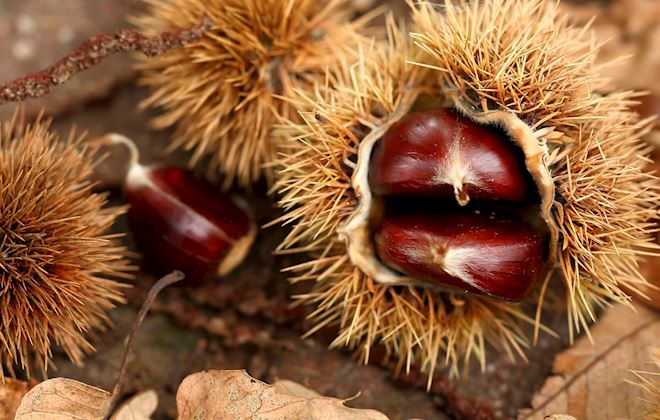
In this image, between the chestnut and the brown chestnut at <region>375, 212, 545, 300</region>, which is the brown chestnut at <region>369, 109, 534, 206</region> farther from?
the chestnut

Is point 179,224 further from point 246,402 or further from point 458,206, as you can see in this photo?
point 458,206

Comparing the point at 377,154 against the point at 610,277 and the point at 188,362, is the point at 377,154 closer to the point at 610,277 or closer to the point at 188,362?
the point at 610,277

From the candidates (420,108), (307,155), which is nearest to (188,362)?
(307,155)

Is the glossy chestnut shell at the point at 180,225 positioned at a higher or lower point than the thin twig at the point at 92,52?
lower

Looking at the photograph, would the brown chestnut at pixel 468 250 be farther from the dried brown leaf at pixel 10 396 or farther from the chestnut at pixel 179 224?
the dried brown leaf at pixel 10 396

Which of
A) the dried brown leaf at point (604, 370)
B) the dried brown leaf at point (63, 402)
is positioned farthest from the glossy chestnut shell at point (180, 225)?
the dried brown leaf at point (604, 370)

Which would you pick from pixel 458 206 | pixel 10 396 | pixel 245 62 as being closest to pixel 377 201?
pixel 458 206
